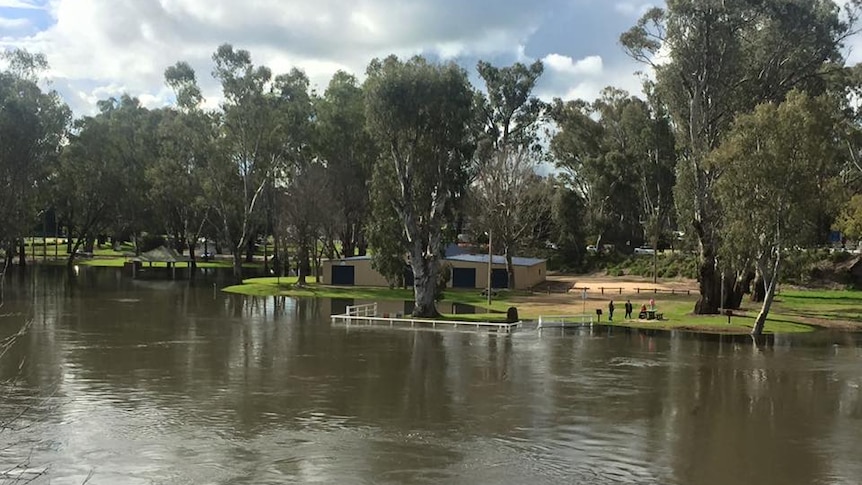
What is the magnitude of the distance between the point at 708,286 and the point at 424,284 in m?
17.2

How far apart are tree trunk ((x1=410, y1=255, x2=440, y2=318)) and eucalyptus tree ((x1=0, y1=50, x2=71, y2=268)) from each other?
124ft

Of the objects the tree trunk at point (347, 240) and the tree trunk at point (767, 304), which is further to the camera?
the tree trunk at point (347, 240)

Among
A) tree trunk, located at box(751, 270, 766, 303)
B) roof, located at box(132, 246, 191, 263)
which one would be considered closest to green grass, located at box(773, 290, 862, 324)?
tree trunk, located at box(751, 270, 766, 303)

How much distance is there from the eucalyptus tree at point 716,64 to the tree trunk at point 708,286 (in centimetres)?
6

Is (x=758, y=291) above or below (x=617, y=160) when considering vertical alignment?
below

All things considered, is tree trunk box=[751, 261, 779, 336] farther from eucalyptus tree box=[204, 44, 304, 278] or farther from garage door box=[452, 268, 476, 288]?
eucalyptus tree box=[204, 44, 304, 278]

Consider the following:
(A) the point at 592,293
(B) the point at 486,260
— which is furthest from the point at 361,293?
(A) the point at 592,293

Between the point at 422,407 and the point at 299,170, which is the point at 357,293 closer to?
the point at 299,170

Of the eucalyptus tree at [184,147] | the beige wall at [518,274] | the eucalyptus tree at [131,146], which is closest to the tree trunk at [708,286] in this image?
the beige wall at [518,274]

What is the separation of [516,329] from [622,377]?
12.7m

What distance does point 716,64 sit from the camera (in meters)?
44.3

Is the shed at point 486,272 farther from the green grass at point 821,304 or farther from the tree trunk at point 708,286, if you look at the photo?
the tree trunk at point 708,286

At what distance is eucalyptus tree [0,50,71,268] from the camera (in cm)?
6366

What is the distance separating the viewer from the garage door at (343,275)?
64875 mm
